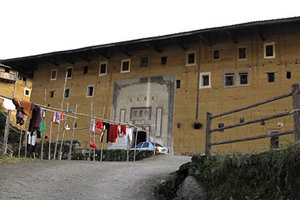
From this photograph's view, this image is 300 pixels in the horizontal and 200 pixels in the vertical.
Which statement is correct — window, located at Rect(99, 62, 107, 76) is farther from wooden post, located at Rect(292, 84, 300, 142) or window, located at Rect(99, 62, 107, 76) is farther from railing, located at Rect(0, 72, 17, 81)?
wooden post, located at Rect(292, 84, 300, 142)

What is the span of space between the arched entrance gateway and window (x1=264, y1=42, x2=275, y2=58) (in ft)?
21.3

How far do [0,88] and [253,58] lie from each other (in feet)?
109

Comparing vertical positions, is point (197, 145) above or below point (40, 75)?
below

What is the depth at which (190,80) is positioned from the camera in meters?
24.8

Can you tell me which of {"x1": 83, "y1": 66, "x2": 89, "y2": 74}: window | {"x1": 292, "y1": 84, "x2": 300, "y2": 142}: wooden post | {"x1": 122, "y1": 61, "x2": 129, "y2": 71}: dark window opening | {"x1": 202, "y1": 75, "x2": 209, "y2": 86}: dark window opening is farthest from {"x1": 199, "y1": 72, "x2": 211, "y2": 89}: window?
{"x1": 292, "y1": 84, "x2": 300, "y2": 142}: wooden post

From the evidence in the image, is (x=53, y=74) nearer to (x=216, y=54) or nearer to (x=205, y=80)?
(x=205, y=80)

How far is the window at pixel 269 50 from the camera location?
22766mm

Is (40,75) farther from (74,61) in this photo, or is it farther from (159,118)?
(159,118)

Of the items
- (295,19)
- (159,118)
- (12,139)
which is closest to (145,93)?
(159,118)

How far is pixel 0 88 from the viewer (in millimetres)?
44594

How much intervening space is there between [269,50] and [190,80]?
552cm

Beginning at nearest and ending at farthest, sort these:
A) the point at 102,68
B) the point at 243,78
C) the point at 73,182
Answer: the point at 73,182 < the point at 243,78 < the point at 102,68

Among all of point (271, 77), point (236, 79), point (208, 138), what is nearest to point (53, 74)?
point (236, 79)

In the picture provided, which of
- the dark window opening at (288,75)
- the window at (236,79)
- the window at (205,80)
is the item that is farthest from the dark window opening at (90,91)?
the dark window opening at (288,75)
